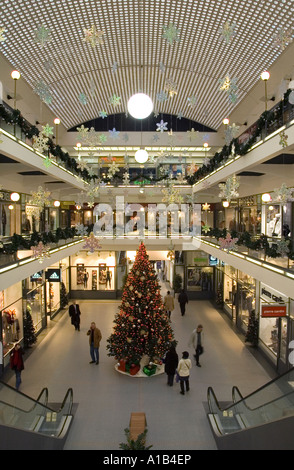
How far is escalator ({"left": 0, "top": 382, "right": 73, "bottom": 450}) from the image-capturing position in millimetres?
6045

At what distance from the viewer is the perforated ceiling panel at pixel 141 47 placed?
576 inches

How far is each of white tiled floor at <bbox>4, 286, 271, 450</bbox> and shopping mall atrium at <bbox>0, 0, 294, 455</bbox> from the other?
0.21 feet

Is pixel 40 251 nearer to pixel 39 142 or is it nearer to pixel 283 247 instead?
pixel 39 142

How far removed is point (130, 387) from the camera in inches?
440

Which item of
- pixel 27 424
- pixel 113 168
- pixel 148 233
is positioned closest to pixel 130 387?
pixel 27 424

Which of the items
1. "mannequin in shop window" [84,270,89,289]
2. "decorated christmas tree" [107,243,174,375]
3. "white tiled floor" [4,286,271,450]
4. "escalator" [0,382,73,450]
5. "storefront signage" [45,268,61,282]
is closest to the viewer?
"escalator" [0,382,73,450]

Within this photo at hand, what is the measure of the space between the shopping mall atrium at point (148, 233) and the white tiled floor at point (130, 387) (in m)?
0.06

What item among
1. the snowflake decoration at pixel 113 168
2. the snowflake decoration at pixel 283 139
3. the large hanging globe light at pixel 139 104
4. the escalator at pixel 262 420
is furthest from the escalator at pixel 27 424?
the snowflake decoration at pixel 113 168

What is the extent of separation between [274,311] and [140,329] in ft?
13.9

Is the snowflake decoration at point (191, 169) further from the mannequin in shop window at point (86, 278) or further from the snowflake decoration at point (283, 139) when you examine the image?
the snowflake decoration at point (283, 139)

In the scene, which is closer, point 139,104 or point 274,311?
point 274,311

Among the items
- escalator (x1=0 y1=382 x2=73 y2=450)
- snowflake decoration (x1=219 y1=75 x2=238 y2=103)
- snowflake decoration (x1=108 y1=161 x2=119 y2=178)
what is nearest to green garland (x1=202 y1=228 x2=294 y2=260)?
snowflake decoration (x1=219 y1=75 x2=238 y2=103)

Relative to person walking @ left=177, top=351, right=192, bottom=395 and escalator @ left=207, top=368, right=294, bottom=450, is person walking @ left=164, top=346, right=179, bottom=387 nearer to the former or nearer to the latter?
person walking @ left=177, top=351, right=192, bottom=395

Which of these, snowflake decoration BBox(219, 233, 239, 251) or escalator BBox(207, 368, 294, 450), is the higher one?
snowflake decoration BBox(219, 233, 239, 251)
